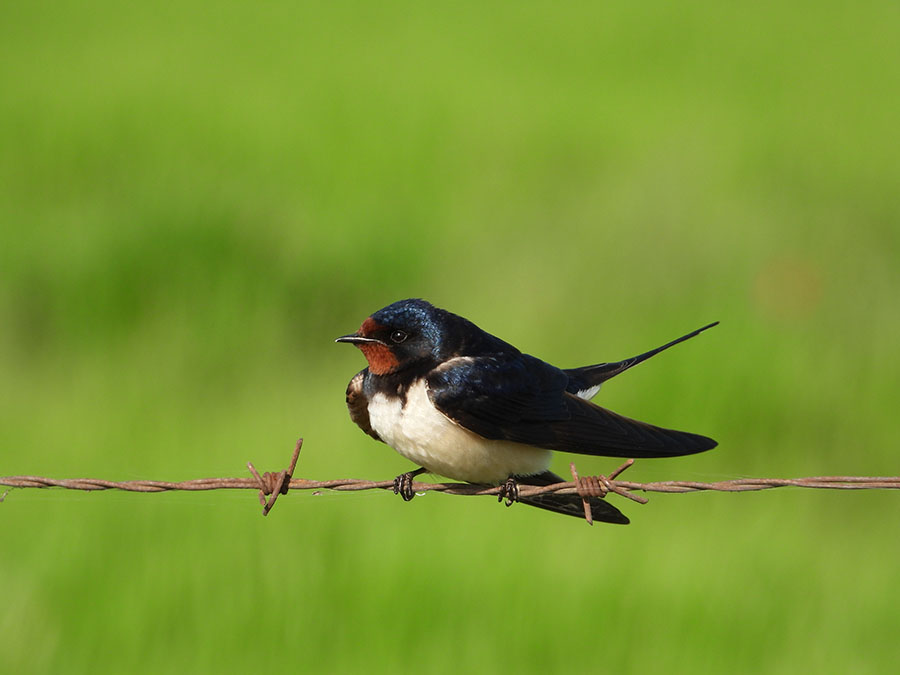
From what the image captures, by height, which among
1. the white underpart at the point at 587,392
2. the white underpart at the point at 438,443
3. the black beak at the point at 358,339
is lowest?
the white underpart at the point at 438,443

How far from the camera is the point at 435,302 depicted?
19.0ft

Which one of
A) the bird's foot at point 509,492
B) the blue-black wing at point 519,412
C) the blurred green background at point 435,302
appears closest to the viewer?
the blue-black wing at point 519,412

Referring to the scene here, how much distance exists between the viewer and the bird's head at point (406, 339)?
2.69 metres

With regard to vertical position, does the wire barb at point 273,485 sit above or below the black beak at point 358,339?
below

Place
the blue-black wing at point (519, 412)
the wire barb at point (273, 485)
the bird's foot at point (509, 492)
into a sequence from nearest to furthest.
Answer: the wire barb at point (273, 485)
the blue-black wing at point (519, 412)
the bird's foot at point (509, 492)

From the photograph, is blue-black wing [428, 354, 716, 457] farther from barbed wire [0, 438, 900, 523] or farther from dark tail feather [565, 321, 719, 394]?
dark tail feather [565, 321, 719, 394]

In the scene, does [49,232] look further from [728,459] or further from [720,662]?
[720,662]

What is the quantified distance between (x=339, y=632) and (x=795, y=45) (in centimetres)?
848

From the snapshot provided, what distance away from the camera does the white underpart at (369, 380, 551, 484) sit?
264 centimetres

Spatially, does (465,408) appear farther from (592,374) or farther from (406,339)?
(592,374)

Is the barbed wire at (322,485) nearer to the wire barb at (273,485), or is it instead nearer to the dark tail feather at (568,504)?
the wire barb at (273,485)

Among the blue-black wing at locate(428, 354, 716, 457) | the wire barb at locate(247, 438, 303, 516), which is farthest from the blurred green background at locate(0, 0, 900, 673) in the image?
A: the blue-black wing at locate(428, 354, 716, 457)

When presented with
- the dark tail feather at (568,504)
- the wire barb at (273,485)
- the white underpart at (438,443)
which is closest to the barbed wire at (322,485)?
the wire barb at (273,485)

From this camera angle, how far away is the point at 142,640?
3783 mm
